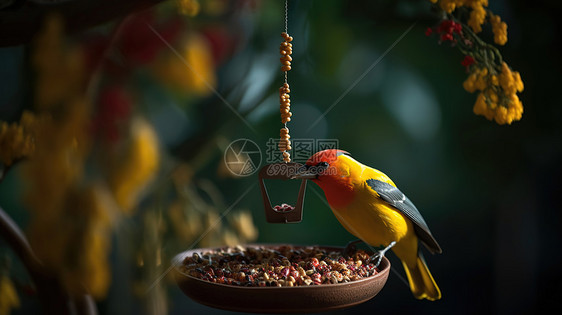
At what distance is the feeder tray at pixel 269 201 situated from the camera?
1136 millimetres

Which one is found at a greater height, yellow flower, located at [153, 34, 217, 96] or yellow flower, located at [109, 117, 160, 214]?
yellow flower, located at [153, 34, 217, 96]

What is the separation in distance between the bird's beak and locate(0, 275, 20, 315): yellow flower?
2.87 feet

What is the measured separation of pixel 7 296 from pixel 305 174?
92cm

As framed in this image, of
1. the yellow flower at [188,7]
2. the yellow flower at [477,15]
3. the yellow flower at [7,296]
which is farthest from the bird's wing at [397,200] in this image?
the yellow flower at [7,296]

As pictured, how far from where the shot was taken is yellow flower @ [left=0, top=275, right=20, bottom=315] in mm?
1256

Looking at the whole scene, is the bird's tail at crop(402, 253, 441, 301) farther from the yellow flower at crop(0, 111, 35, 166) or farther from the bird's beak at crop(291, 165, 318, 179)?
the yellow flower at crop(0, 111, 35, 166)

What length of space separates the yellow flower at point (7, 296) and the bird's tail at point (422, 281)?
116 centimetres

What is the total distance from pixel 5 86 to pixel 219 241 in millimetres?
782

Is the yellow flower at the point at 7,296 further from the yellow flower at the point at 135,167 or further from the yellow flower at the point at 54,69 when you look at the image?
the yellow flower at the point at 54,69

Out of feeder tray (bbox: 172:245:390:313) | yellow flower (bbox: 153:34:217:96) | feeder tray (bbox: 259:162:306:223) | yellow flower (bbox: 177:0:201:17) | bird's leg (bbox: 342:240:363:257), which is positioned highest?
yellow flower (bbox: 177:0:201:17)

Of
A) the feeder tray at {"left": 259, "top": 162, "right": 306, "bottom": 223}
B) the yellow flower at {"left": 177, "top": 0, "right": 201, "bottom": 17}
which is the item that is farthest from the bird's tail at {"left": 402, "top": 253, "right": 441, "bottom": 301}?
the yellow flower at {"left": 177, "top": 0, "right": 201, "bottom": 17}

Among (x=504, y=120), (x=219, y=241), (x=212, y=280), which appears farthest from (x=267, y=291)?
(x=504, y=120)

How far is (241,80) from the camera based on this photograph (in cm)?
154

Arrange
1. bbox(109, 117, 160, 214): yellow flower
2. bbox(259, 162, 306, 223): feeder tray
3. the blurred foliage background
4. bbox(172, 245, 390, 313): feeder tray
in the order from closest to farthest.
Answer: bbox(172, 245, 390, 313): feeder tray → bbox(259, 162, 306, 223): feeder tray → bbox(109, 117, 160, 214): yellow flower → the blurred foliage background
